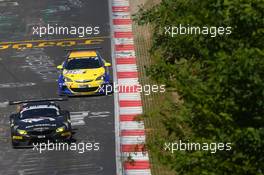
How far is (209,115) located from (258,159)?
125cm

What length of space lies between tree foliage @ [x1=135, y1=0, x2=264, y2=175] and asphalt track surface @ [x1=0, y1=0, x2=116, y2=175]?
11.6 meters

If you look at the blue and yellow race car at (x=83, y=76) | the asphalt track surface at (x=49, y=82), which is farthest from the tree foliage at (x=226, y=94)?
the blue and yellow race car at (x=83, y=76)

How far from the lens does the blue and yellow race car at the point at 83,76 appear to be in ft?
107

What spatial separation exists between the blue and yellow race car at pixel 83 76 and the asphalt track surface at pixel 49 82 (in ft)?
1.55

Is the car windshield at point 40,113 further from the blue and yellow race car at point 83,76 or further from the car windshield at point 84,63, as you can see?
the car windshield at point 84,63

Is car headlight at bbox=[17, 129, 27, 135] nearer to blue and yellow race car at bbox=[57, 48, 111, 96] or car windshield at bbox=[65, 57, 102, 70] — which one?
blue and yellow race car at bbox=[57, 48, 111, 96]

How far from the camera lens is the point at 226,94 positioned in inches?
562

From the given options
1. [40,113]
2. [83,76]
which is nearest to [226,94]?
[40,113]

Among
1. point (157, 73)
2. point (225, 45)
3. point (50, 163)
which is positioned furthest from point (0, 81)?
point (225, 45)

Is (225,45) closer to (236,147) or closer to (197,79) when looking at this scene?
(197,79)

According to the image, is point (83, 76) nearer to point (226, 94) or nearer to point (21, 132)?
point (21, 132)

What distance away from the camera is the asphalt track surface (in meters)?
27.3

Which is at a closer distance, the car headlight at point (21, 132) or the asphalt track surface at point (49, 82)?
the asphalt track surface at point (49, 82)

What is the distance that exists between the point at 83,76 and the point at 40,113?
4333mm
